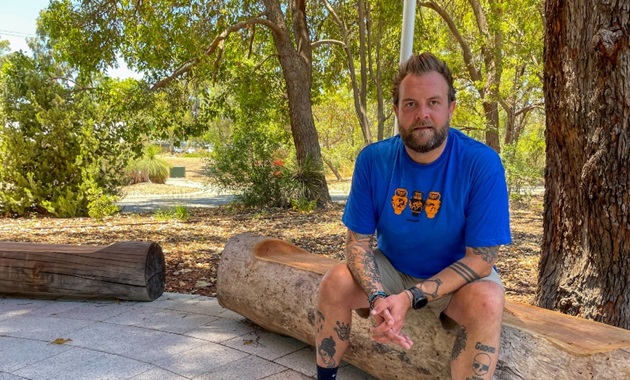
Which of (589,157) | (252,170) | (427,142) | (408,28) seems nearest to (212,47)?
(252,170)

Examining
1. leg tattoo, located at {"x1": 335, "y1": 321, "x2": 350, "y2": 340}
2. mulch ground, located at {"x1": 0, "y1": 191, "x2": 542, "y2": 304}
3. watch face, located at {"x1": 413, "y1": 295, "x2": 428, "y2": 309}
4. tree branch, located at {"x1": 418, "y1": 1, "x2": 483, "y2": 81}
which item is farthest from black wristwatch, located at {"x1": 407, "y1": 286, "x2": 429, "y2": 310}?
tree branch, located at {"x1": 418, "y1": 1, "x2": 483, "y2": 81}

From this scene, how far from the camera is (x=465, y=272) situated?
2227 mm

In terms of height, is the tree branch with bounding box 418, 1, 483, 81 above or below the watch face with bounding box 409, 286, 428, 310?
→ above

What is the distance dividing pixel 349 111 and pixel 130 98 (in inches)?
763

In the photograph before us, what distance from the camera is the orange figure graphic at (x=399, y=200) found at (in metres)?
2.44

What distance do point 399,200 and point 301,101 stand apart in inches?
343

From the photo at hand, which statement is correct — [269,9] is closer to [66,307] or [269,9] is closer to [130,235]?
[130,235]

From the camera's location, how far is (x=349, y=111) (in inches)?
1147

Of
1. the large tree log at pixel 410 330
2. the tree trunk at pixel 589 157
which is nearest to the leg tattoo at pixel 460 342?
the large tree log at pixel 410 330

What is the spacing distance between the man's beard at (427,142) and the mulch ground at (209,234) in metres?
2.50

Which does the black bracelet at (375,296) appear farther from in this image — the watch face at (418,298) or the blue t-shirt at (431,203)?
the blue t-shirt at (431,203)

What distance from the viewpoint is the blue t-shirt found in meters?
2.30

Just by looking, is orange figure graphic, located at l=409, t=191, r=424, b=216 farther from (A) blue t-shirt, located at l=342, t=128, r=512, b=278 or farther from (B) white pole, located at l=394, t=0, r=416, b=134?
(B) white pole, located at l=394, t=0, r=416, b=134

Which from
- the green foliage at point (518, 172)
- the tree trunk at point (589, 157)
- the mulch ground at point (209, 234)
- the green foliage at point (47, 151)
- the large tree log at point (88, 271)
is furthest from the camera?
the green foliage at point (518, 172)
